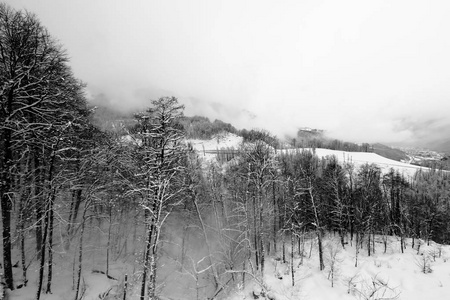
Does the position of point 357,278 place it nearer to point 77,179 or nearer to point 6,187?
point 77,179

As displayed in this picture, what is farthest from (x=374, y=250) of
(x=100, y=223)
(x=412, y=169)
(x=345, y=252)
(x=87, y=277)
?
(x=412, y=169)

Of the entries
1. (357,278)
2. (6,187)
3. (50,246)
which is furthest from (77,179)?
(357,278)

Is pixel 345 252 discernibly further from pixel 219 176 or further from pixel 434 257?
pixel 219 176

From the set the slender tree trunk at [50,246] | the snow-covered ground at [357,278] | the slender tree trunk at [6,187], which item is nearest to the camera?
the slender tree trunk at [6,187]

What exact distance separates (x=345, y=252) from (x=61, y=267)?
33.9m

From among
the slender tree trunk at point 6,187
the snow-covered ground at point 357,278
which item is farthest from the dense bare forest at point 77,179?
the snow-covered ground at point 357,278

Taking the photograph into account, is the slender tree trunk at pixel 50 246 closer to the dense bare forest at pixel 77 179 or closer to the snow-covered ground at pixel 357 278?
the dense bare forest at pixel 77 179

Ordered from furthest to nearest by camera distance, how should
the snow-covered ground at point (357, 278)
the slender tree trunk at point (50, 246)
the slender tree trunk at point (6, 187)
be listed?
the snow-covered ground at point (357, 278) < the slender tree trunk at point (50, 246) < the slender tree trunk at point (6, 187)

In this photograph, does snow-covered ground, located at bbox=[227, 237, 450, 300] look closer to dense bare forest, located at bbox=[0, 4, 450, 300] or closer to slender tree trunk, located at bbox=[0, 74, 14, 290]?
dense bare forest, located at bbox=[0, 4, 450, 300]

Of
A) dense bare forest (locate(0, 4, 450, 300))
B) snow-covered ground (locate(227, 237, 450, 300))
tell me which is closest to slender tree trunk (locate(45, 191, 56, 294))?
dense bare forest (locate(0, 4, 450, 300))

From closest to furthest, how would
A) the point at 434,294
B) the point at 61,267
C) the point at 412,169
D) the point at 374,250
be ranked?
the point at 61,267
the point at 434,294
the point at 374,250
the point at 412,169

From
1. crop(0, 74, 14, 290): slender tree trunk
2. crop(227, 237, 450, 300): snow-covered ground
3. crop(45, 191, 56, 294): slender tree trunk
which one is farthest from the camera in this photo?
crop(227, 237, 450, 300): snow-covered ground

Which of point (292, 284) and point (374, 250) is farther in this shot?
point (374, 250)

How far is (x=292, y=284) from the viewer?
72.1 feet
